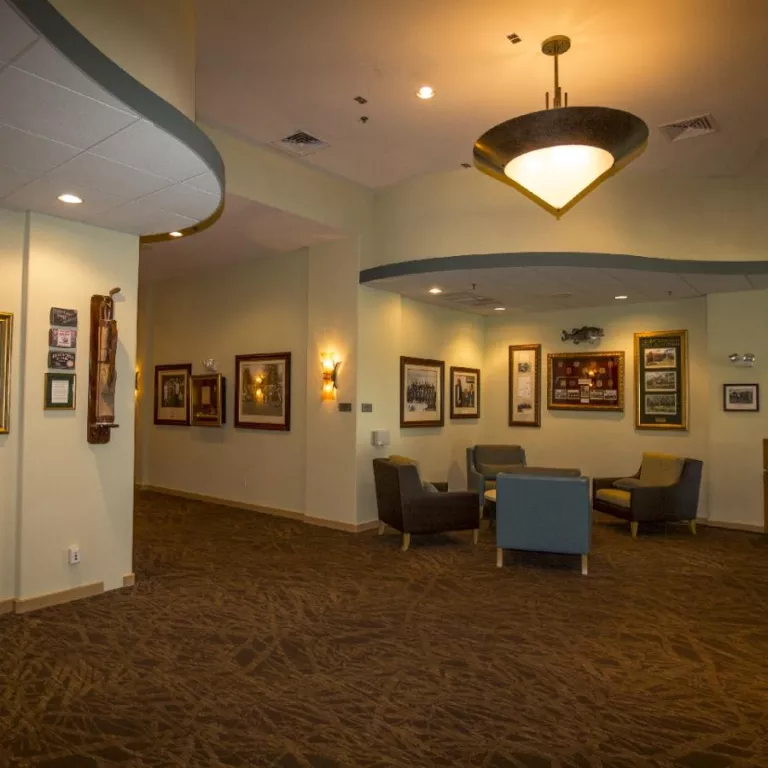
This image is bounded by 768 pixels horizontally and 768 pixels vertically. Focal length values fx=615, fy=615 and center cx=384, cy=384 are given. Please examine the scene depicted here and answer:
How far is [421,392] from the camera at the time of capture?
938 cm

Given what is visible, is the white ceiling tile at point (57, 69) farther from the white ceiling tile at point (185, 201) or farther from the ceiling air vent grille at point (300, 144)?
the ceiling air vent grille at point (300, 144)

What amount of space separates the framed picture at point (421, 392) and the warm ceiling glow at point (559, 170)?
475 centimetres

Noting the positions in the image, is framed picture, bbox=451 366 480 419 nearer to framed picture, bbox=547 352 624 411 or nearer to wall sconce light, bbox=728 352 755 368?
framed picture, bbox=547 352 624 411

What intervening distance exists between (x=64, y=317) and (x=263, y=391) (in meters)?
4.22

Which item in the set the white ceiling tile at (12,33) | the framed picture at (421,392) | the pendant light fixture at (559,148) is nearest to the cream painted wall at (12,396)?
the white ceiling tile at (12,33)

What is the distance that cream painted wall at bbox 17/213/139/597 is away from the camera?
16.3 ft

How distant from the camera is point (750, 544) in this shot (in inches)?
294

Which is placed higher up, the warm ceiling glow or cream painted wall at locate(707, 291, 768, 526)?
the warm ceiling glow

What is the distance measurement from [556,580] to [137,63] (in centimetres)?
538

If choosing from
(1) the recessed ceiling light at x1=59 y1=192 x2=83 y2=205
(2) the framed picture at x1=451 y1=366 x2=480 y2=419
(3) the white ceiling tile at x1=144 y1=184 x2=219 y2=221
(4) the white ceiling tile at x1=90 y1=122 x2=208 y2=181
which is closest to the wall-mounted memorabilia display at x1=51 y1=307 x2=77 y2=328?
(1) the recessed ceiling light at x1=59 y1=192 x2=83 y2=205

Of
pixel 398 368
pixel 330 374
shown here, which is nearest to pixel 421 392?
pixel 398 368

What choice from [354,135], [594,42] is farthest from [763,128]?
[354,135]

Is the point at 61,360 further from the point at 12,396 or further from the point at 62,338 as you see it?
the point at 12,396

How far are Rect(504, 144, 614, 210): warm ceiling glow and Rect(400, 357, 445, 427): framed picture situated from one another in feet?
15.6
